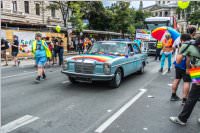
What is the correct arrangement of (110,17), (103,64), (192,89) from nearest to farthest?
(192,89)
(103,64)
(110,17)

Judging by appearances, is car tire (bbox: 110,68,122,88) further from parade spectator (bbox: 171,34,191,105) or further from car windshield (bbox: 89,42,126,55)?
parade spectator (bbox: 171,34,191,105)

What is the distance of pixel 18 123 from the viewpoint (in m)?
4.53

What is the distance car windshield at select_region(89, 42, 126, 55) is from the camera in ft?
27.6

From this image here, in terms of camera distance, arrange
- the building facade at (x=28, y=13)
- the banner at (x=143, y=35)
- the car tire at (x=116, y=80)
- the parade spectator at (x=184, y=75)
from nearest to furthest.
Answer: the parade spectator at (x=184, y=75) → the car tire at (x=116, y=80) → the banner at (x=143, y=35) → the building facade at (x=28, y=13)

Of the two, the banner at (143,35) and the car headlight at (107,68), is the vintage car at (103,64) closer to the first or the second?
the car headlight at (107,68)

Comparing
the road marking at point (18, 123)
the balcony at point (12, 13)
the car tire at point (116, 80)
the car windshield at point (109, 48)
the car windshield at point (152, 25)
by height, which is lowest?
the road marking at point (18, 123)

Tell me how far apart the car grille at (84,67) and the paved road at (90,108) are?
0.60m

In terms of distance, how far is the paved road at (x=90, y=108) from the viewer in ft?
14.4

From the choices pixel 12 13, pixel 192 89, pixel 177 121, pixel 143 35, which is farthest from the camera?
pixel 12 13

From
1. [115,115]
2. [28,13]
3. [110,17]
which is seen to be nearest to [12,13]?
[28,13]

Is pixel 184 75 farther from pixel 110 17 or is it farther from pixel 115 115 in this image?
pixel 110 17

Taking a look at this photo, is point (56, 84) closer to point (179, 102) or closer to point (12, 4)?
point (179, 102)

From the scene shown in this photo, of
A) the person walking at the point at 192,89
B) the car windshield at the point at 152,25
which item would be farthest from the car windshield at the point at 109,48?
the car windshield at the point at 152,25

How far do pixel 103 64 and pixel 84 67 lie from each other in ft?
2.08
